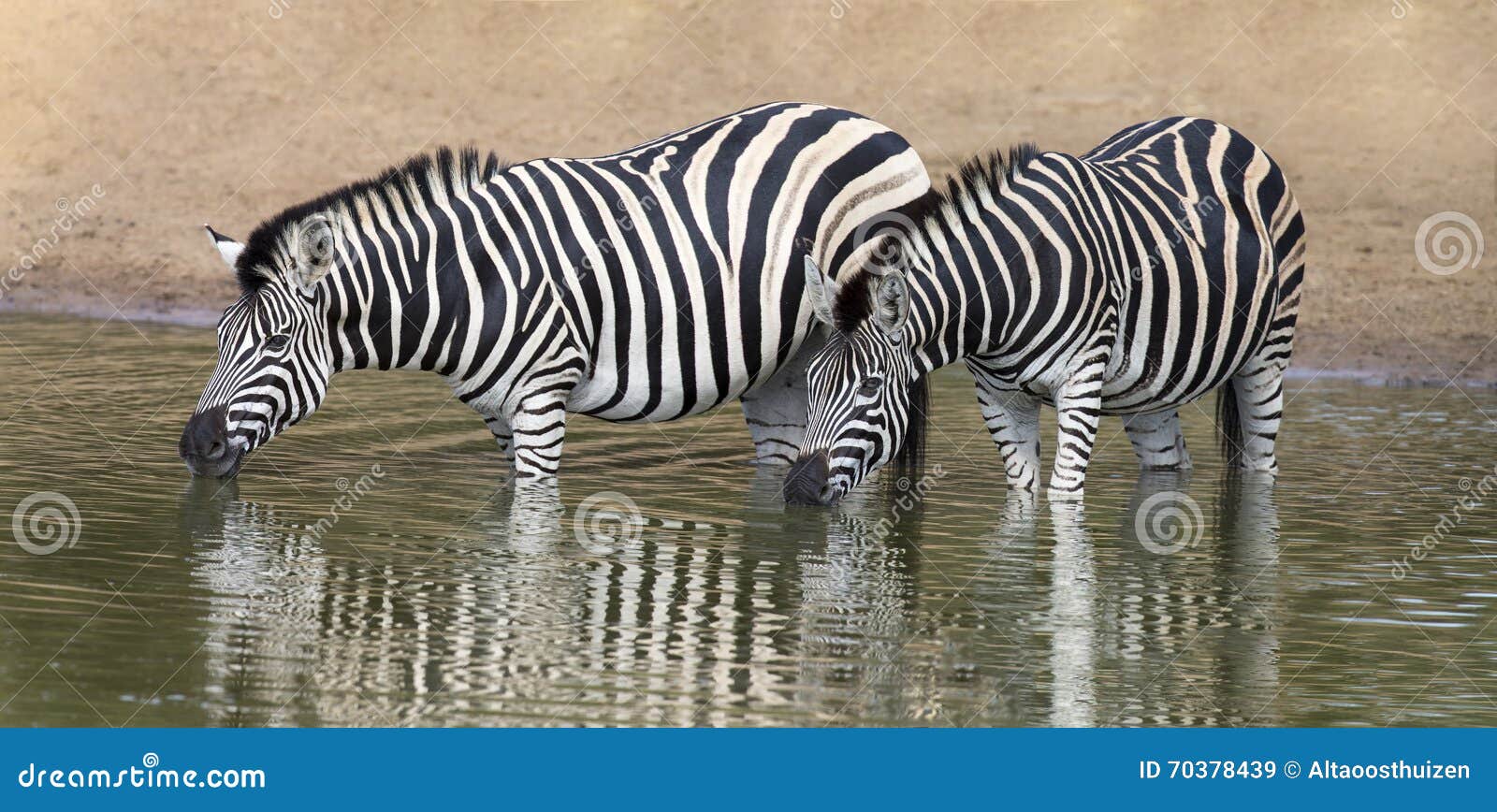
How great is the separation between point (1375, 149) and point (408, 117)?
12.2 metres

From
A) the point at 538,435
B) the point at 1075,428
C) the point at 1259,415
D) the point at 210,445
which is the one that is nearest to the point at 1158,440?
the point at 1259,415

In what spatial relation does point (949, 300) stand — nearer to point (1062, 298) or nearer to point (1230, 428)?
point (1062, 298)

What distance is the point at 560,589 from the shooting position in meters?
8.56

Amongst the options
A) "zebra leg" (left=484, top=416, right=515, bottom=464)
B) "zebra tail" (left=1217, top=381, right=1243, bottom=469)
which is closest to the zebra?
"zebra tail" (left=1217, top=381, right=1243, bottom=469)

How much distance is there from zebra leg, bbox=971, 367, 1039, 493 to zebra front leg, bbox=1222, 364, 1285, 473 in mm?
2004

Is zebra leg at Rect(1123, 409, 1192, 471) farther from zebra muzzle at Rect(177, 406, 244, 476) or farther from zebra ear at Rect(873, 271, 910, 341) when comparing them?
zebra muzzle at Rect(177, 406, 244, 476)

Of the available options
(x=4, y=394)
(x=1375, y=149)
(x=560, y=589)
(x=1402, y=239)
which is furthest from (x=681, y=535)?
(x=1375, y=149)

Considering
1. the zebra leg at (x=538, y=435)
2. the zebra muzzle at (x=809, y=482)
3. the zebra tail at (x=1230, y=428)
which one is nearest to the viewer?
the zebra muzzle at (x=809, y=482)

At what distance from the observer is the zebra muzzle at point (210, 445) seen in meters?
10.4

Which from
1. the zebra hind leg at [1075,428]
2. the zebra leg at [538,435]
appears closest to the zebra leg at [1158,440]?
the zebra hind leg at [1075,428]

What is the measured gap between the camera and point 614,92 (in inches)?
1016

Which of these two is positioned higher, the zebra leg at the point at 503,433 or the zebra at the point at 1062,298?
the zebra at the point at 1062,298

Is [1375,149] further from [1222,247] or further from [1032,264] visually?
[1032,264]

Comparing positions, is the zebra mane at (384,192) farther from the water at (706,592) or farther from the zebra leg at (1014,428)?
the zebra leg at (1014,428)
